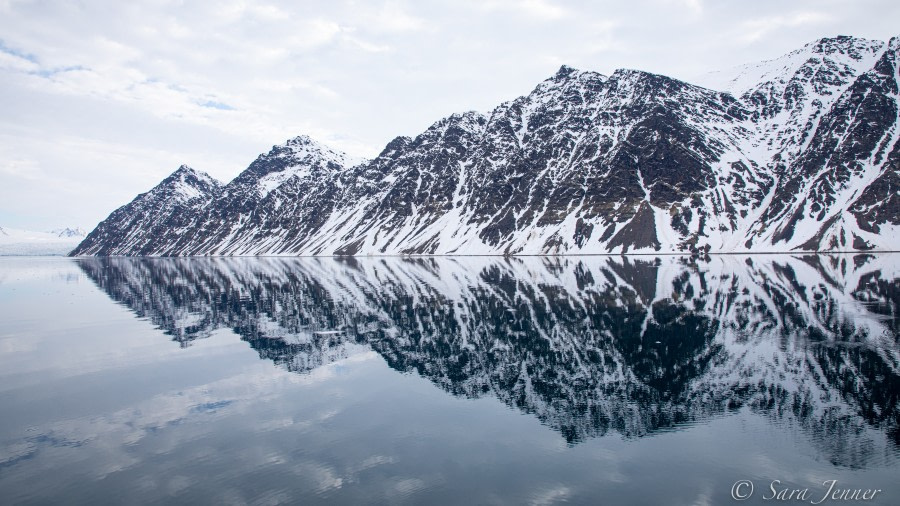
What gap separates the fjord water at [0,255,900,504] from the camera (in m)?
19.9

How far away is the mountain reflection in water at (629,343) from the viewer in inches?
1035

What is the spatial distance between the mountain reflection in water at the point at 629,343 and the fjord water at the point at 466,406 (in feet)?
0.74

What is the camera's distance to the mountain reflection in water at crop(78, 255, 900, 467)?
86.3ft

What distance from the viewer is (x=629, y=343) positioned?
40969 millimetres

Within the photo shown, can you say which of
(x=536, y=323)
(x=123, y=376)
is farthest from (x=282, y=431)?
(x=536, y=323)

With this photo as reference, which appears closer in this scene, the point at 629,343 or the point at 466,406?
the point at 466,406

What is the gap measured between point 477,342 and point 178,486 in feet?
89.2

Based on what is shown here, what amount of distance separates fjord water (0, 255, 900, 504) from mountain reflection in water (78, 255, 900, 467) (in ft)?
0.74

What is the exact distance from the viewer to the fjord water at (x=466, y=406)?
19891mm

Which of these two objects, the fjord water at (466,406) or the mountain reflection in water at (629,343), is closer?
the fjord water at (466,406)

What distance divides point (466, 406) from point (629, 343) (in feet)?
58.8

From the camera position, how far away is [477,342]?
4403cm

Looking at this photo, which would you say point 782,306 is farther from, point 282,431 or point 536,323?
point 282,431

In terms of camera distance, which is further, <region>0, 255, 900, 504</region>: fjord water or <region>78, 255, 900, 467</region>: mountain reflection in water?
<region>78, 255, 900, 467</region>: mountain reflection in water
